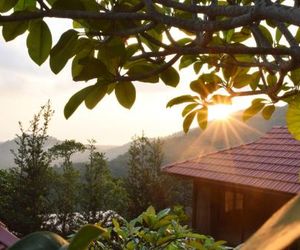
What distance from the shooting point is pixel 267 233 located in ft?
0.72

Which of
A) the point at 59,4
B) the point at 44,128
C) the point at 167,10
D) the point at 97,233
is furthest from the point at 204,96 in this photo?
the point at 44,128

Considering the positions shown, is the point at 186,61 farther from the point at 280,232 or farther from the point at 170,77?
the point at 280,232

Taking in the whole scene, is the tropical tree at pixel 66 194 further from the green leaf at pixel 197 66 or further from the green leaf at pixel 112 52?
the green leaf at pixel 112 52

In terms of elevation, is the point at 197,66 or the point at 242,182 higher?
the point at 197,66

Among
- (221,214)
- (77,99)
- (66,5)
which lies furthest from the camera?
(221,214)

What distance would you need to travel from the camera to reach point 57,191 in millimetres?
14648

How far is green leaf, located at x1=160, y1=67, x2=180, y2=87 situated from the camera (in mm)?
1658

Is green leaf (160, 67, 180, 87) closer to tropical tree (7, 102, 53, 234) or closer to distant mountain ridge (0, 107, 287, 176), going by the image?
tropical tree (7, 102, 53, 234)

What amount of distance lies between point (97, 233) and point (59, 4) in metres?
0.90

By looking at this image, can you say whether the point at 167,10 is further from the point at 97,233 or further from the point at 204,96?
the point at 97,233

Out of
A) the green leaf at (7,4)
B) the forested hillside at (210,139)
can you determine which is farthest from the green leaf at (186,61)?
the forested hillside at (210,139)

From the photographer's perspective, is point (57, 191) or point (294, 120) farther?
point (57, 191)

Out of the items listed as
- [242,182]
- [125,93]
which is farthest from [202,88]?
[242,182]

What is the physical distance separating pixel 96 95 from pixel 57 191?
1379 centimetres
